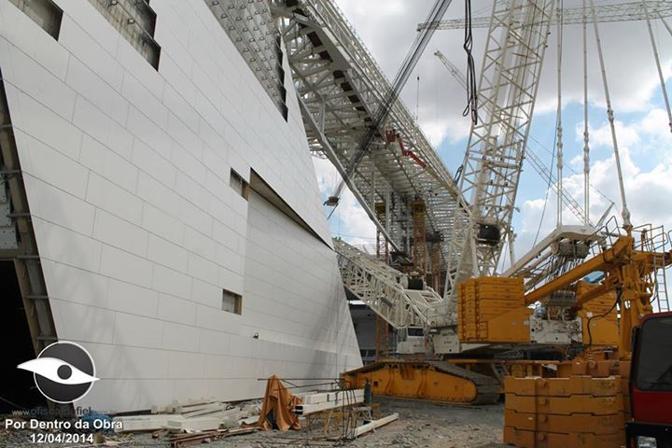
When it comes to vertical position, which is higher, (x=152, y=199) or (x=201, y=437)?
(x=152, y=199)

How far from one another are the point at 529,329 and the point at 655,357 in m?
12.3

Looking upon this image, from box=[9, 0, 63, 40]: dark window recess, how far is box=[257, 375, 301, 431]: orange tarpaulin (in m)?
8.08

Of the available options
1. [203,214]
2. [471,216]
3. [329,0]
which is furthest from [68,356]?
[329,0]

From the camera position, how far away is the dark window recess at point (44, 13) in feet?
30.0

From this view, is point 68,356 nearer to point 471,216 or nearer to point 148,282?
point 148,282

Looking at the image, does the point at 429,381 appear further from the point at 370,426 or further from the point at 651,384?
the point at 651,384

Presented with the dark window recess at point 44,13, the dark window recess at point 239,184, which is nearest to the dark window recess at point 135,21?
the dark window recess at point 44,13

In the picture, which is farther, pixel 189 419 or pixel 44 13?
pixel 189 419

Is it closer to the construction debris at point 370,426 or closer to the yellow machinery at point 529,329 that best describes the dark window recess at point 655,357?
the yellow machinery at point 529,329

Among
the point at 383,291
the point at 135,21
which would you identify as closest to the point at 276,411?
the point at 135,21

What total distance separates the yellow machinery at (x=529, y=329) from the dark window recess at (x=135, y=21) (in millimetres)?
11850

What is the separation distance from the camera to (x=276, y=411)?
11.7 meters

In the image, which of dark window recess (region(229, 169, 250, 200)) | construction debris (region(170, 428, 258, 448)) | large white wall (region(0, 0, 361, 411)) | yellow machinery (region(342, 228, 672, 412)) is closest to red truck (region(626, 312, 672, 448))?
yellow machinery (region(342, 228, 672, 412))

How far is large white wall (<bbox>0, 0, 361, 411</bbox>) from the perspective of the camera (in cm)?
918
